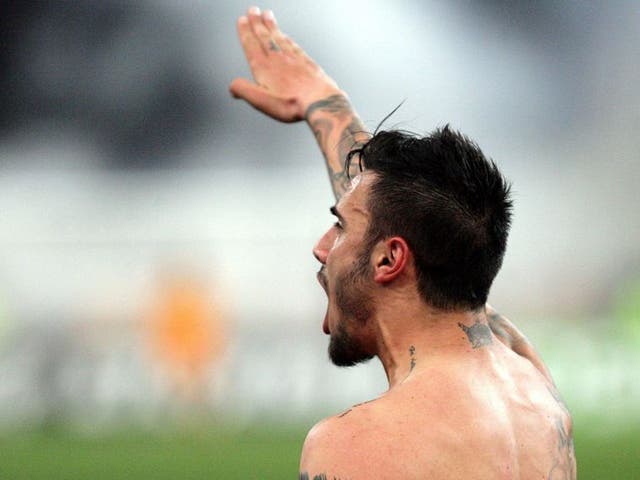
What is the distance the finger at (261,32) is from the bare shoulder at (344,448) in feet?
6.37

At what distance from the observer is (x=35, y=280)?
46.3 ft

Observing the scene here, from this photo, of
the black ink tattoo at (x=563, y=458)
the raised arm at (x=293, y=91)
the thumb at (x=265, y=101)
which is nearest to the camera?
the black ink tattoo at (x=563, y=458)

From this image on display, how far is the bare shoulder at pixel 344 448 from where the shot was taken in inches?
91.1

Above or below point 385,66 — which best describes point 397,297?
below

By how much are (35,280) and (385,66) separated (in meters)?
6.10

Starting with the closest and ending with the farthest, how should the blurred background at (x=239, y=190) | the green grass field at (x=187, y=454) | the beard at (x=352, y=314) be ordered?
1. the beard at (x=352, y=314)
2. the green grass field at (x=187, y=454)
3. the blurred background at (x=239, y=190)

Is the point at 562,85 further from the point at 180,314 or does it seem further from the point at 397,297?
the point at 397,297

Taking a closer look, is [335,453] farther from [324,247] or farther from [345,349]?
[324,247]

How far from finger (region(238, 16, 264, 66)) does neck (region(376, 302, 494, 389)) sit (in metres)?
1.62

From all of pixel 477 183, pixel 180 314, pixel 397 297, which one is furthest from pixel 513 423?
pixel 180 314

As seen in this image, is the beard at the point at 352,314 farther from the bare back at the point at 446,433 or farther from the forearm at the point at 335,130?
the forearm at the point at 335,130

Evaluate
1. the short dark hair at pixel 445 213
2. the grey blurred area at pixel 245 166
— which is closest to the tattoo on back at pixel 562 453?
the short dark hair at pixel 445 213

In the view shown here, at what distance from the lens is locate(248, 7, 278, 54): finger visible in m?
3.95

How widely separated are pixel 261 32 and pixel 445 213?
67.7 inches
